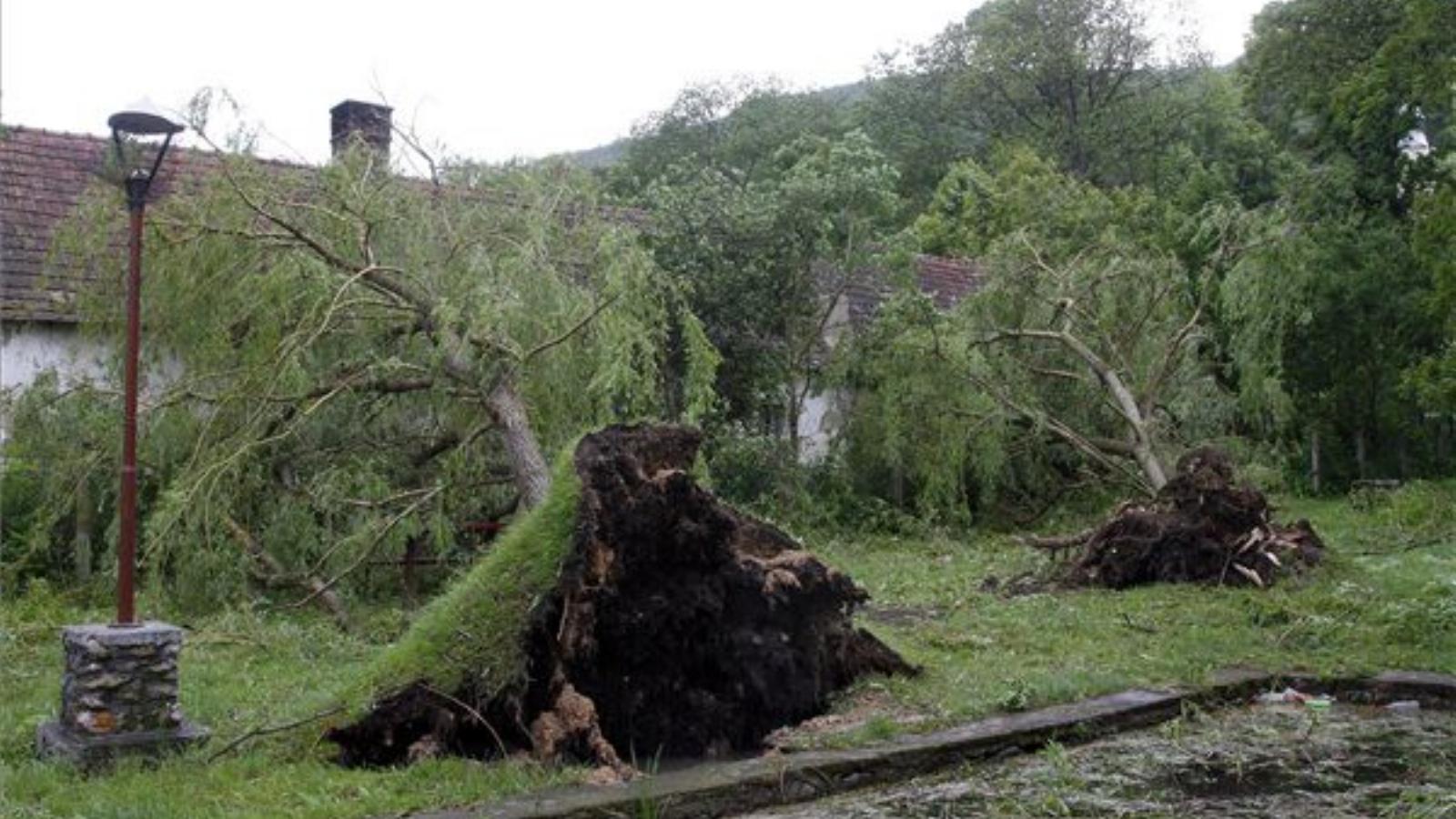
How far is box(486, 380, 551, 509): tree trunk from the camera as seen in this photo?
1104 cm

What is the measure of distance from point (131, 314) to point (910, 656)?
485 cm

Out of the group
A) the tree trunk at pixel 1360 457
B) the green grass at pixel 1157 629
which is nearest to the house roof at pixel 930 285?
the tree trunk at pixel 1360 457

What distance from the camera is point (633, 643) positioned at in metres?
7.18

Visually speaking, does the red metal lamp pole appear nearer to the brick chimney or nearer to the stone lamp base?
the stone lamp base

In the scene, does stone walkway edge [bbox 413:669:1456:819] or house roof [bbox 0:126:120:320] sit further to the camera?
house roof [bbox 0:126:120:320]

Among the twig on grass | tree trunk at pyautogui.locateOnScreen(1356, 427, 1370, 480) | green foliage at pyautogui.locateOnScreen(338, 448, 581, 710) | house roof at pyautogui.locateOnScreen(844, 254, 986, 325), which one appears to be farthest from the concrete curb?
tree trunk at pyautogui.locateOnScreen(1356, 427, 1370, 480)

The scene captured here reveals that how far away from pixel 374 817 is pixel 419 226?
710 centimetres

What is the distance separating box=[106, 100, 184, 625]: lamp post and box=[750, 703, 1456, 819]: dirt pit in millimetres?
3343

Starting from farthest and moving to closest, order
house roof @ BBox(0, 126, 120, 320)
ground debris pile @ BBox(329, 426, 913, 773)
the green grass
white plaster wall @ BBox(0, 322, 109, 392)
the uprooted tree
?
house roof @ BBox(0, 126, 120, 320) < white plaster wall @ BBox(0, 322, 109, 392) < the uprooted tree < the green grass < ground debris pile @ BBox(329, 426, 913, 773)

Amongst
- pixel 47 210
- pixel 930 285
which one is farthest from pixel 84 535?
pixel 930 285

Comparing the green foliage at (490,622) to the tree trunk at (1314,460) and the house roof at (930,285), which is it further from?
the tree trunk at (1314,460)

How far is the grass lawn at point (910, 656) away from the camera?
595 centimetres

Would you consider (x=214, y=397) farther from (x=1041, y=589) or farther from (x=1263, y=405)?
(x=1263, y=405)

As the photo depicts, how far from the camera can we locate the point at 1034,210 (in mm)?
24828
